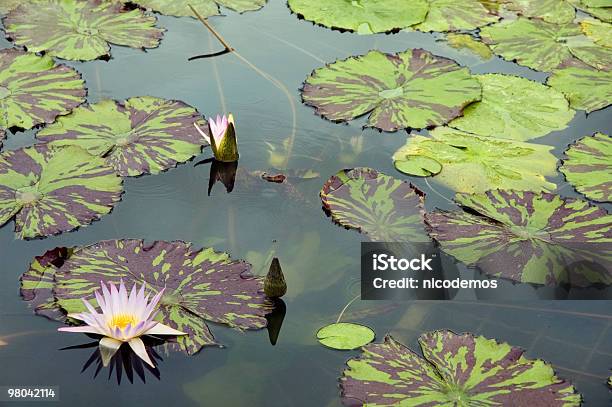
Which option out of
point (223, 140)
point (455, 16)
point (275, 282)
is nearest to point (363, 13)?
point (455, 16)

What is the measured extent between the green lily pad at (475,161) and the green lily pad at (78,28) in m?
1.62

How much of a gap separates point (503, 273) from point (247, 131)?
53.1 inches

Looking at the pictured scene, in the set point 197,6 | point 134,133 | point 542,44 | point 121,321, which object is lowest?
point 121,321

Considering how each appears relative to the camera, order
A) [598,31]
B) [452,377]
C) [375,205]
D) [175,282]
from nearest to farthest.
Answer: [452,377] < [175,282] < [375,205] < [598,31]

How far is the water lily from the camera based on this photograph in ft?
10.7

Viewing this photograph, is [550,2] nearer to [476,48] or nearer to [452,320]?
[476,48]

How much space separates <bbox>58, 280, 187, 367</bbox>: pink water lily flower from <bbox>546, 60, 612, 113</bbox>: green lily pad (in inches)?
93.9

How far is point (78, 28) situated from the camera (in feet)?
13.9

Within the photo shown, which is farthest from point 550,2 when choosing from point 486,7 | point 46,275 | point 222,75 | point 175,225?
point 46,275

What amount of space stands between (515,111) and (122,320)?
84.7 inches

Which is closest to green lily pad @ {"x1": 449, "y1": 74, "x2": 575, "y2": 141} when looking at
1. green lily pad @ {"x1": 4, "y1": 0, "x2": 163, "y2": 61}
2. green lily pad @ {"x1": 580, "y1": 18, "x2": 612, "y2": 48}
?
green lily pad @ {"x1": 580, "y1": 18, "x2": 612, "y2": 48}

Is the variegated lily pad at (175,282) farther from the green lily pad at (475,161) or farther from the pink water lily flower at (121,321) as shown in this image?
the green lily pad at (475,161)

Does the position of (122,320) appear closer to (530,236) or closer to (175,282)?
(175,282)

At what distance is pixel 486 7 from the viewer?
185 inches
